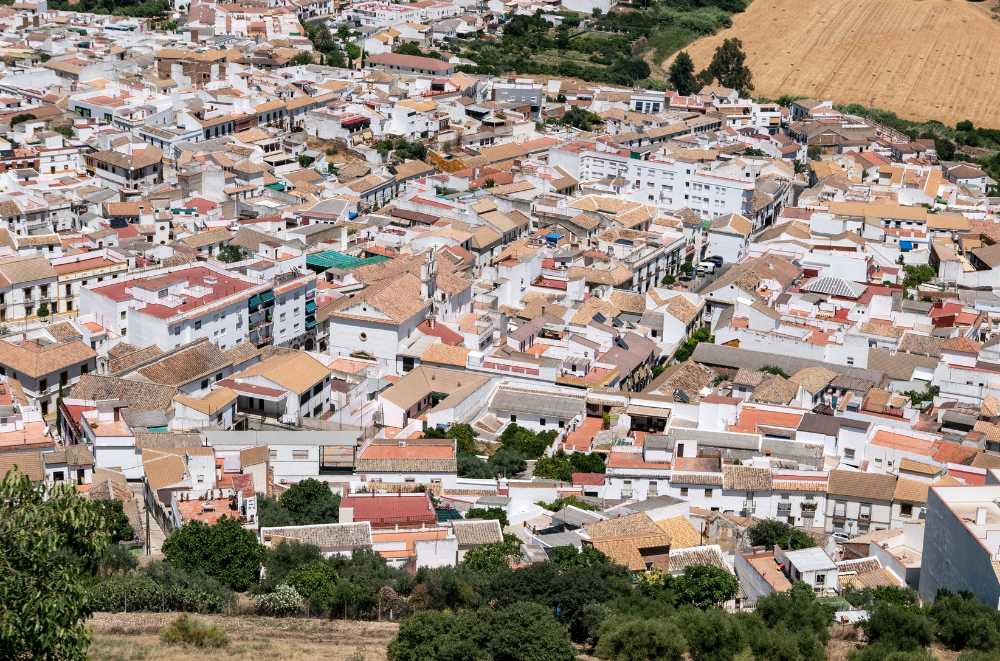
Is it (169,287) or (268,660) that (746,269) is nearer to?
(169,287)

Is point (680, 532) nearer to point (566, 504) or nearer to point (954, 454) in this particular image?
point (566, 504)

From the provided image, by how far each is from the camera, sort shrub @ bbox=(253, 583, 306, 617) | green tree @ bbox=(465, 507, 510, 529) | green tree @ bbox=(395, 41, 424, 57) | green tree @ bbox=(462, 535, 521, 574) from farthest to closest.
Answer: green tree @ bbox=(395, 41, 424, 57)
green tree @ bbox=(465, 507, 510, 529)
green tree @ bbox=(462, 535, 521, 574)
shrub @ bbox=(253, 583, 306, 617)

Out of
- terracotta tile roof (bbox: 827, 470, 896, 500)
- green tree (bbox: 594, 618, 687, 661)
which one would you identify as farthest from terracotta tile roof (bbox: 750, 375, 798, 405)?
green tree (bbox: 594, 618, 687, 661)

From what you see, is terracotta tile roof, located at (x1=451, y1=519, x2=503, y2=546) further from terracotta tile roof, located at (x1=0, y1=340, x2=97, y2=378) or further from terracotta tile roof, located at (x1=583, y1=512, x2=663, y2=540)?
terracotta tile roof, located at (x1=0, y1=340, x2=97, y2=378)

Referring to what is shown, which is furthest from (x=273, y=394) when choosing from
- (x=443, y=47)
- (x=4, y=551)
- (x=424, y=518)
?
(x=443, y=47)

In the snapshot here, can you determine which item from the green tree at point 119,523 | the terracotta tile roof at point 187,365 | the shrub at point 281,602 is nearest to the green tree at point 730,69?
the terracotta tile roof at point 187,365

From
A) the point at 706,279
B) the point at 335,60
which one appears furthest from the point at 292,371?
the point at 335,60
